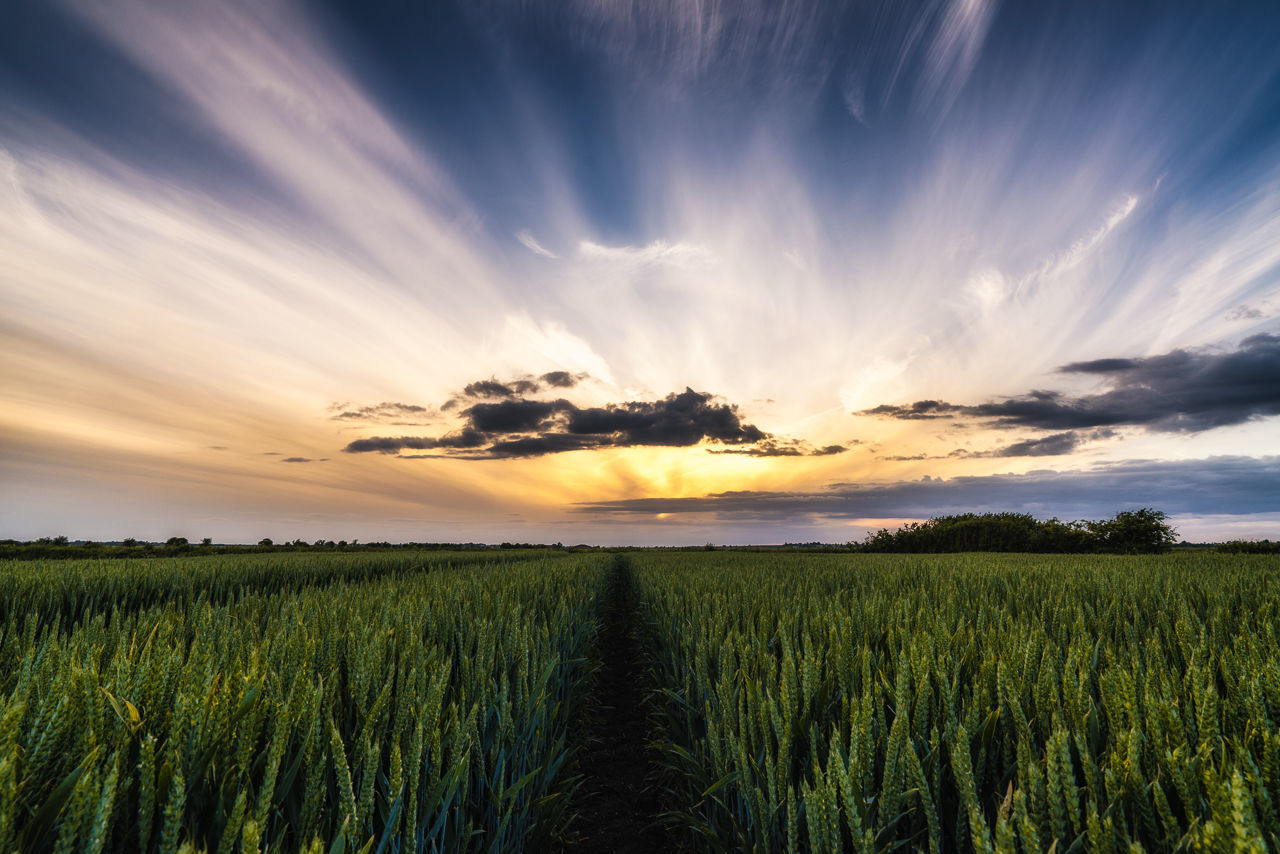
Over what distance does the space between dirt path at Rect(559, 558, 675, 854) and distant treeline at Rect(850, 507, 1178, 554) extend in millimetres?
29667

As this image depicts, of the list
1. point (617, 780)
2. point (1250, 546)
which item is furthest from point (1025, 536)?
point (617, 780)

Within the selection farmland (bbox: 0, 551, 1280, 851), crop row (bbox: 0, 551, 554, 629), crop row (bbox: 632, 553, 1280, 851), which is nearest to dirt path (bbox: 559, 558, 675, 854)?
farmland (bbox: 0, 551, 1280, 851)

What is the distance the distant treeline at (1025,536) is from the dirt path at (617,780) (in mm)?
29667

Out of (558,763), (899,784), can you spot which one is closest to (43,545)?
(558,763)

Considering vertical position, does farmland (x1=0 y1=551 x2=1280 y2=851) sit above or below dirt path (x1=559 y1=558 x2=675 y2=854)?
above

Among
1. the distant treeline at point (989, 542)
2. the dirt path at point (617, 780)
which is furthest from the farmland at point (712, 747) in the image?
the distant treeline at point (989, 542)

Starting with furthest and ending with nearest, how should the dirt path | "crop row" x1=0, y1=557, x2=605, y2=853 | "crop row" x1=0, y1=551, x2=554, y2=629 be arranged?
"crop row" x1=0, y1=551, x2=554, y2=629 → the dirt path → "crop row" x1=0, y1=557, x2=605, y2=853

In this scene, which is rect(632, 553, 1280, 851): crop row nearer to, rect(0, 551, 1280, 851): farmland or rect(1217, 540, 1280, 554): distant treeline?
rect(0, 551, 1280, 851): farmland

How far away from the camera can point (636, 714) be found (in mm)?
6680

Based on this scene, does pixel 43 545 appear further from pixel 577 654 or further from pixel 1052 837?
pixel 1052 837

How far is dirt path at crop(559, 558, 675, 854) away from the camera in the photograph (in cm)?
370

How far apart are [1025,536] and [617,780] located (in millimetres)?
38626

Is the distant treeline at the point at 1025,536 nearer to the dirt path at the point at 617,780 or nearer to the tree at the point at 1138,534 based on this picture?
the tree at the point at 1138,534

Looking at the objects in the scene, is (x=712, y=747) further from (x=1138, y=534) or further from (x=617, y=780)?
(x=1138, y=534)
